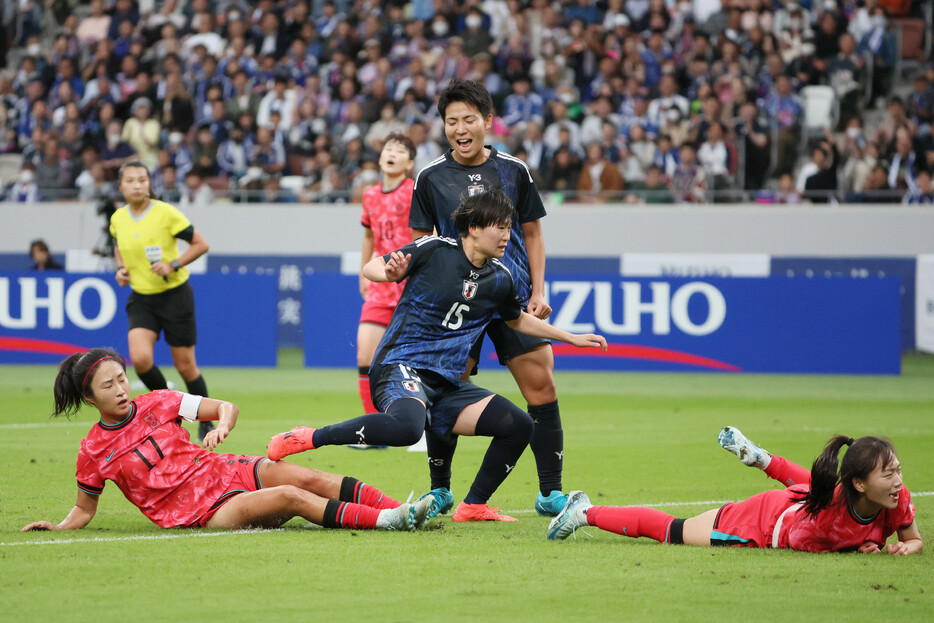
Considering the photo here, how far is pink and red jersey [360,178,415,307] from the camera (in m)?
9.00

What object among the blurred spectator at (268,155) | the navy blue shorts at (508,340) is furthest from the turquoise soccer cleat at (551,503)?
the blurred spectator at (268,155)

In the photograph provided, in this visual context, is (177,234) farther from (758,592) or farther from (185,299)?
(758,592)

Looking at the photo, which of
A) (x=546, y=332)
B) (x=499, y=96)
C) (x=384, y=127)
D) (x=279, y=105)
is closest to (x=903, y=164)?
(x=499, y=96)

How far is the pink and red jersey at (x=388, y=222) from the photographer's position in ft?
29.5

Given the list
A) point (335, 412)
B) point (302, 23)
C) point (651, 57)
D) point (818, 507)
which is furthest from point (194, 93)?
point (818, 507)

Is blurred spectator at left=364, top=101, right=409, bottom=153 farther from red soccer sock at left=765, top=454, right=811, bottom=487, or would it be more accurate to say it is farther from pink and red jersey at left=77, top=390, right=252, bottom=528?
red soccer sock at left=765, top=454, right=811, bottom=487

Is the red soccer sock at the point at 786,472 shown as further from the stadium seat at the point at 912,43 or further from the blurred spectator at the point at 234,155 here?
the stadium seat at the point at 912,43

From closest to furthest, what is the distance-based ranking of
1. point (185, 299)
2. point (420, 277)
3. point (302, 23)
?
1. point (420, 277)
2. point (185, 299)
3. point (302, 23)

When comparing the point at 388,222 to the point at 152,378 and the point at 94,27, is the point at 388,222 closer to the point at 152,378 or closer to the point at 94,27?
the point at 152,378

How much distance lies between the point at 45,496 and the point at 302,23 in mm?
17168

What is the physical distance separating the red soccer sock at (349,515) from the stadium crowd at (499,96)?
13976 millimetres

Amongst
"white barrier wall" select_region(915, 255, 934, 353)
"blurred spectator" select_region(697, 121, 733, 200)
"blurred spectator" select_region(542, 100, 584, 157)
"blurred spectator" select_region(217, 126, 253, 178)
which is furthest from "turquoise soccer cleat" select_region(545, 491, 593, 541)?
"blurred spectator" select_region(217, 126, 253, 178)

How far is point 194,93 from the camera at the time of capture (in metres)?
21.6

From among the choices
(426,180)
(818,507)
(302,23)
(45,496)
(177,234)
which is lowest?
(45,496)
